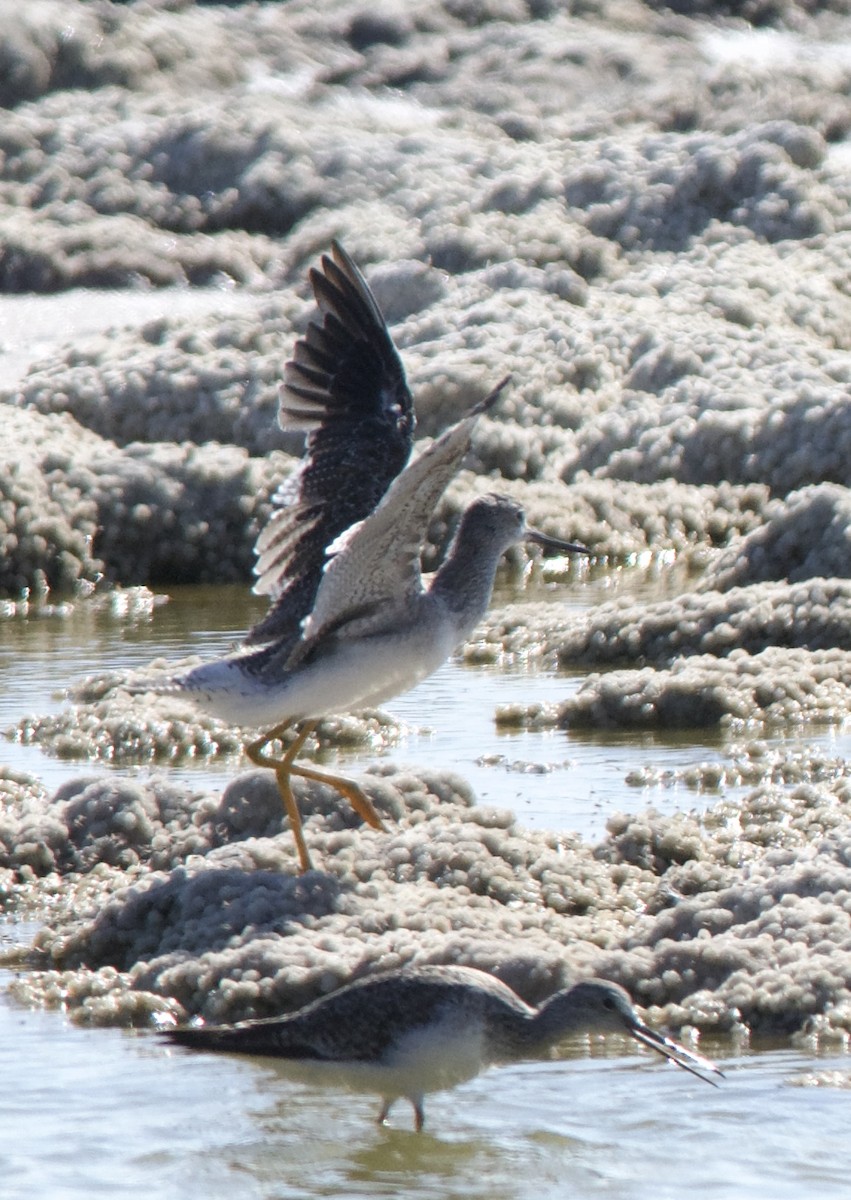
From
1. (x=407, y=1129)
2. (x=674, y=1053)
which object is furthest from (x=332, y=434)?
(x=674, y=1053)

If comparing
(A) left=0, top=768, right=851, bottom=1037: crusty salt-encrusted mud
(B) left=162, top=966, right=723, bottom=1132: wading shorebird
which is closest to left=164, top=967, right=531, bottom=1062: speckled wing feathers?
(B) left=162, top=966, right=723, bottom=1132: wading shorebird

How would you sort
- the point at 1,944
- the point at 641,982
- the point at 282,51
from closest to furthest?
1. the point at 641,982
2. the point at 1,944
3. the point at 282,51

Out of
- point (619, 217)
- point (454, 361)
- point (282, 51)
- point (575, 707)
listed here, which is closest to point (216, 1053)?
point (575, 707)

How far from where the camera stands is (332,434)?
8.36m

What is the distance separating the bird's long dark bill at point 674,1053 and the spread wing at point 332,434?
250cm

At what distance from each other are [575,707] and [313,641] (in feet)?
7.47

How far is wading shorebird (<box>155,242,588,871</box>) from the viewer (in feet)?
24.7

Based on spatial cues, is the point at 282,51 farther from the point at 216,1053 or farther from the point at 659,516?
the point at 216,1053

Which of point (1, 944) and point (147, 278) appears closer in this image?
point (1, 944)

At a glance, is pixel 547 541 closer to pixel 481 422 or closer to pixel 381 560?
pixel 381 560

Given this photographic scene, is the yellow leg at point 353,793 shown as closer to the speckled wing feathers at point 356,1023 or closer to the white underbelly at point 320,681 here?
the white underbelly at point 320,681

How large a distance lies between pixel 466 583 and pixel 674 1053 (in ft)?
8.63

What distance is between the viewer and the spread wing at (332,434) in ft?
26.7

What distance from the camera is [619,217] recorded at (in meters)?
18.0
